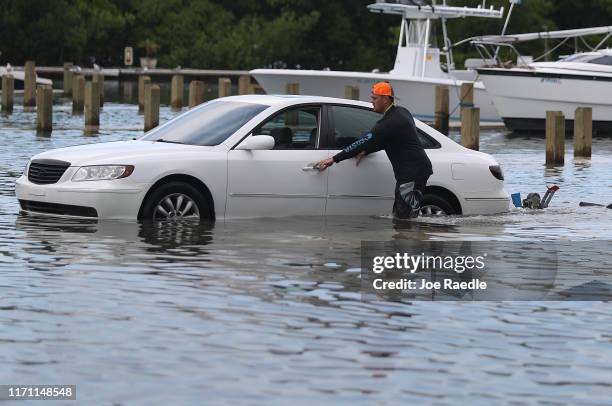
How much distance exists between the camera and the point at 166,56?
275ft

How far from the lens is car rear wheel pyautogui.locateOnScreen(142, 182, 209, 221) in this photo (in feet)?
50.1

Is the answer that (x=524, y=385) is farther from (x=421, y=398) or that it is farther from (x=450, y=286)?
(x=450, y=286)

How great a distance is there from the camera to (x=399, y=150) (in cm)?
1565

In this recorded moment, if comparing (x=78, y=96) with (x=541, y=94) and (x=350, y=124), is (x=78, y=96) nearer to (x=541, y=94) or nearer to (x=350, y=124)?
(x=541, y=94)

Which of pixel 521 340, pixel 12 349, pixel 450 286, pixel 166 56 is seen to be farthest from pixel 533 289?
pixel 166 56

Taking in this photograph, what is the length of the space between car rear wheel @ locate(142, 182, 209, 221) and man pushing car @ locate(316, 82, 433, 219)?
117 cm

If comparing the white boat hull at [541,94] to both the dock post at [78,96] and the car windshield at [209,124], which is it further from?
the car windshield at [209,124]

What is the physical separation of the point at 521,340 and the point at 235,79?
6814 centimetres

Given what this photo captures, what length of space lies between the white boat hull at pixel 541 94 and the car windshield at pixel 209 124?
98.3ft

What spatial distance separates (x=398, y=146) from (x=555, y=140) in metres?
15.3

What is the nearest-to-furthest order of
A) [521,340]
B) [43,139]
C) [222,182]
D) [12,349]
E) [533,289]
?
[12,349] < [521,340] < [533,289] < [222,182] < [43,139]

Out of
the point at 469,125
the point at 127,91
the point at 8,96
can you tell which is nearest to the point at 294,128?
the point at 469,125

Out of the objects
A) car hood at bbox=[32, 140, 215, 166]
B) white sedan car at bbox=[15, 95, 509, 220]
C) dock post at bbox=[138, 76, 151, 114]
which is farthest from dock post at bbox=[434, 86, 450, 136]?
car hood at bbox=[32, 140, 215, 166]

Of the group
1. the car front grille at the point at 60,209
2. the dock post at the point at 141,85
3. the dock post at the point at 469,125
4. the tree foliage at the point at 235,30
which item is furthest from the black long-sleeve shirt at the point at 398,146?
the tree foliage at the point at 235,30
